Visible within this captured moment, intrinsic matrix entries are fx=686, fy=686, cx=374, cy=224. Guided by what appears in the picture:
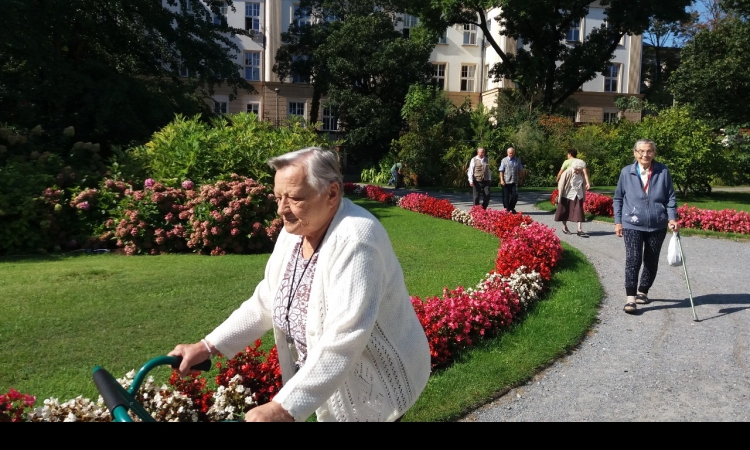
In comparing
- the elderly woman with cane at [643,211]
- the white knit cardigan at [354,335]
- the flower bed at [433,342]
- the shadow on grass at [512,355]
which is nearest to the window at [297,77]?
the flower bed at [433,342]

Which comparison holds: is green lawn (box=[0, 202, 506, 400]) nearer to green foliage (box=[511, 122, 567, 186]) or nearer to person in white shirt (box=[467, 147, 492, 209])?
person in white shirt (box=[467, 147, 492, 209])

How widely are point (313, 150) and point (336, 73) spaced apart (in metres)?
37.9

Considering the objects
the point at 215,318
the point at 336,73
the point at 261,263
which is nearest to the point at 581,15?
the point at 336,73

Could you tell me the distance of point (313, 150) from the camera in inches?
98.2

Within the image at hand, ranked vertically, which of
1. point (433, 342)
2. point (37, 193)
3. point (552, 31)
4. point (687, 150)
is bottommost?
point (433, 342)

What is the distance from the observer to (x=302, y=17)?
45562 millimetres

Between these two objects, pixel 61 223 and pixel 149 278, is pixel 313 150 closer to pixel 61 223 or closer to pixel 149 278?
pixel 149 278

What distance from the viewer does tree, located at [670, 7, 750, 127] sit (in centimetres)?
2611

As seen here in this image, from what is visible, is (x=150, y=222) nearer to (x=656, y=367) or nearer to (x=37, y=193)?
(x=37, y=193)


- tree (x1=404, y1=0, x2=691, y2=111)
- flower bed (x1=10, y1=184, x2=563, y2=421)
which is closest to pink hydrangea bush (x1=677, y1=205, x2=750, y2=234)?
flower bed (x1=10, y1=184, x2=563, y2=421)

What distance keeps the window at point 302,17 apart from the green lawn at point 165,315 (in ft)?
116

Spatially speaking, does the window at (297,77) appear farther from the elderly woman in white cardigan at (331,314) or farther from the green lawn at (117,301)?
the elderly woman in white cardigan at (331,314)

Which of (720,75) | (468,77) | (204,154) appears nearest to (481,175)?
(204,154)

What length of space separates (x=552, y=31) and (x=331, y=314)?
38.5m
